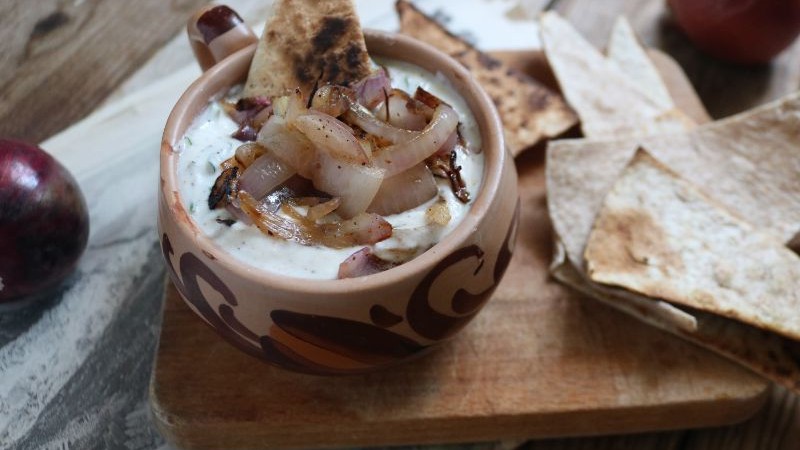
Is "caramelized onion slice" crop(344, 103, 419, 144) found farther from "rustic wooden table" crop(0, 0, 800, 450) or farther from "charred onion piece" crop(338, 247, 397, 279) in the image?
"rustic wooden table" crop(0, 0, 800, 450)

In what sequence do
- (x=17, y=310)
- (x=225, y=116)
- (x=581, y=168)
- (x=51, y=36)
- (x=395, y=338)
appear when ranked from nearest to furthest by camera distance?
(x=395, y=338) < (x=225, y=116) < (x=17, y=310) < (x=581, y=168) < (x=51, y=36)

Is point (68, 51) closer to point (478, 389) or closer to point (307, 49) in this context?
point (307, 49)

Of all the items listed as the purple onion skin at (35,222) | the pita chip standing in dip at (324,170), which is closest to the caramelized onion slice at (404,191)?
the pita chip standing in dip at (324,170)

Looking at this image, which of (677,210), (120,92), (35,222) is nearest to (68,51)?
(120,92)

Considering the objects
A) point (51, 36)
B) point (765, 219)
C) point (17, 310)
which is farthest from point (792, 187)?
point (51, 36)

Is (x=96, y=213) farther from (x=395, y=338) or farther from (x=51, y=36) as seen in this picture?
(x=395, y=338)

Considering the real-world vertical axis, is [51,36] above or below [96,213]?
above

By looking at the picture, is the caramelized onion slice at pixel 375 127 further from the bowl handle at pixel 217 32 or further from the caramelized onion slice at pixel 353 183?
the bowl handle at pixel 217 32
